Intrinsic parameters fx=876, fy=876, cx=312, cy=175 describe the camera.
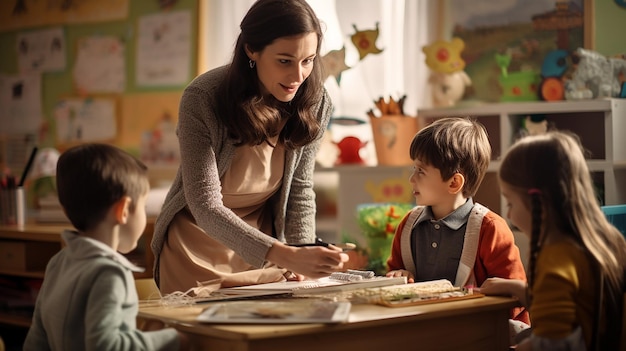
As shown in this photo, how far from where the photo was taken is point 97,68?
15.5 ft

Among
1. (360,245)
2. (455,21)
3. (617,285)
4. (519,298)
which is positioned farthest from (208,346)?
(455,21)

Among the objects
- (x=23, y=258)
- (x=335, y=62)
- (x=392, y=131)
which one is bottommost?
(x=23, y=258)

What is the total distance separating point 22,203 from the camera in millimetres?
4199

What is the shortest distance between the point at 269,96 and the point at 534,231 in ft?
2.72

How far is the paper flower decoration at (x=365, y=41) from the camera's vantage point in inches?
142

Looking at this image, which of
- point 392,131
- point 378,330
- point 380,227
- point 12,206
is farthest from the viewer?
point 12,206

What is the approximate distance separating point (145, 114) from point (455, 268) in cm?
271

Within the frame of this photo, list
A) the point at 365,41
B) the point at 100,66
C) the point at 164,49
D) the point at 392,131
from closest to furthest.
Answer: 1. the point at 392,131
2. the point at 365,41
3. the point at 164,49
4. the point at 100,66

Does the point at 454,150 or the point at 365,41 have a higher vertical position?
the point at 365,41

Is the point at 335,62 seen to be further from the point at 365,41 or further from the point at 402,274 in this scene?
the point at 402,274

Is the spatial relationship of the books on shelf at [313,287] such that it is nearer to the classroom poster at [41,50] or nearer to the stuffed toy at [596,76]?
the stuffed toy at [596,76]

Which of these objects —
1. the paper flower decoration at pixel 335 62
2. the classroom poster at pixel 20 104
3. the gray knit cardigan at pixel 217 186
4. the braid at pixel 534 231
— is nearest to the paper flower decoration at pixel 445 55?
the paper flower decoration at pixel 335 62

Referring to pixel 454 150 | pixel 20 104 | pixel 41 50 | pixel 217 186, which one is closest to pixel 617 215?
pixel 454 150

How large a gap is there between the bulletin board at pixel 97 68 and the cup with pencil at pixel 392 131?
1.19m
